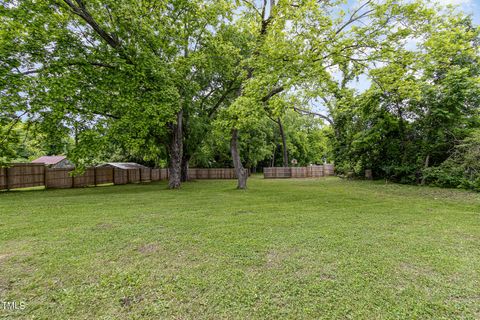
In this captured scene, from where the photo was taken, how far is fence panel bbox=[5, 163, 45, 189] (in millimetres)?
11688

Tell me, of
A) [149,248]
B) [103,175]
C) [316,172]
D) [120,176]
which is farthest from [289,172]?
[149,248]

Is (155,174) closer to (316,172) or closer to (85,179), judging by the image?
(85,179)

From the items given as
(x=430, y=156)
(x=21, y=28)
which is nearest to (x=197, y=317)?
(x=21, y=28)

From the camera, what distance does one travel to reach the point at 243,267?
9.37 feet

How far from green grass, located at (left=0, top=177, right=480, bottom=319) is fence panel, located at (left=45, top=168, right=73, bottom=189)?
9.61 meters

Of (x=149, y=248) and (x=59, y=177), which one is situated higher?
(x=59, y=177)

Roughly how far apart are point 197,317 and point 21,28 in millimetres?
11402

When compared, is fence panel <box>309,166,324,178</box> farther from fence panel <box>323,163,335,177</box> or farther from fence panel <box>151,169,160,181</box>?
fence panel <box>151,169,160,181</box>

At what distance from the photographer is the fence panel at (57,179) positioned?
42.4 feet

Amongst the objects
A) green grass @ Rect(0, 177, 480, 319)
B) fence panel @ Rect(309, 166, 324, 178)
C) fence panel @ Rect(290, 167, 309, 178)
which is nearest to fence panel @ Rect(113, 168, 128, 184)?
green grass @ Rect(0, 177, 480, 319)

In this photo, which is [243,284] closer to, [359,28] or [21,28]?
[359,28]

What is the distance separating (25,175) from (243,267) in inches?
602

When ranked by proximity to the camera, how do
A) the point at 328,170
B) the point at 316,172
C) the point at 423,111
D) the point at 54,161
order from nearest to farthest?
the point at 423,111
the point at 316,172
the point at 328,170
the point at 54,161

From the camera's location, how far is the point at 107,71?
945 centimetres
